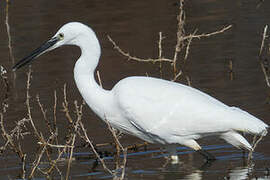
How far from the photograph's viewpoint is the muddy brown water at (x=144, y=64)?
7.16 m

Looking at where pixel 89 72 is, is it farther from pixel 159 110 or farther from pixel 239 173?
pixel 239 173

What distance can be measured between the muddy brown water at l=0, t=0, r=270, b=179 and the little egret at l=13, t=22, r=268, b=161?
1.11 ft

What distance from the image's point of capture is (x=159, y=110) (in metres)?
6.90

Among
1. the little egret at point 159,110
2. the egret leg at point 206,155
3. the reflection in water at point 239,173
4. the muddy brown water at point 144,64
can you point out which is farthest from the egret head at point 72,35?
the reflection in water at point 239,173

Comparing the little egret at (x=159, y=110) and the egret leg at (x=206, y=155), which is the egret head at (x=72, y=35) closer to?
the little egret at (x=159, y=110)

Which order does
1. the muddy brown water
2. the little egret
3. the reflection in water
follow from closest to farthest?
the reflection in water → the little egret → the muddy brown water

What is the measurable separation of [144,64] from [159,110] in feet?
14.0

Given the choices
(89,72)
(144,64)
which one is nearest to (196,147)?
(89,72)

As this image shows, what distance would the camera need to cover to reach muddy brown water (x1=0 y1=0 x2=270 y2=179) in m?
7.16

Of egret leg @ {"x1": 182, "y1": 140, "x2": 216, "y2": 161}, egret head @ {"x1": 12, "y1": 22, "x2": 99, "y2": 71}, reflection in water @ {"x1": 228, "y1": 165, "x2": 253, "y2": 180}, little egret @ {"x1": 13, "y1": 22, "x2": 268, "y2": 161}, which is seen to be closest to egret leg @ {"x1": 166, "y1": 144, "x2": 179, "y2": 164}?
little egret @ {"x1": 13, "y1": 22, "x2": 268, "y2": 161}

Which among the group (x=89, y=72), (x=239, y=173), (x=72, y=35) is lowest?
(x=239, y=173)

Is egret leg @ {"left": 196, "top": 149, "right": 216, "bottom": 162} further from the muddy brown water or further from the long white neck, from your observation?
the long white neck

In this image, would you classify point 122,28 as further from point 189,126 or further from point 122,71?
point 189,126

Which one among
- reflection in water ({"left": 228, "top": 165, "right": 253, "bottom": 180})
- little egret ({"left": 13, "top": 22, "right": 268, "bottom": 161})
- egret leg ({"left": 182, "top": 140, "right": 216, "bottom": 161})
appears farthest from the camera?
egret leg ({"left": 182, "top": 140, "right": 216, "bottom": 161})
